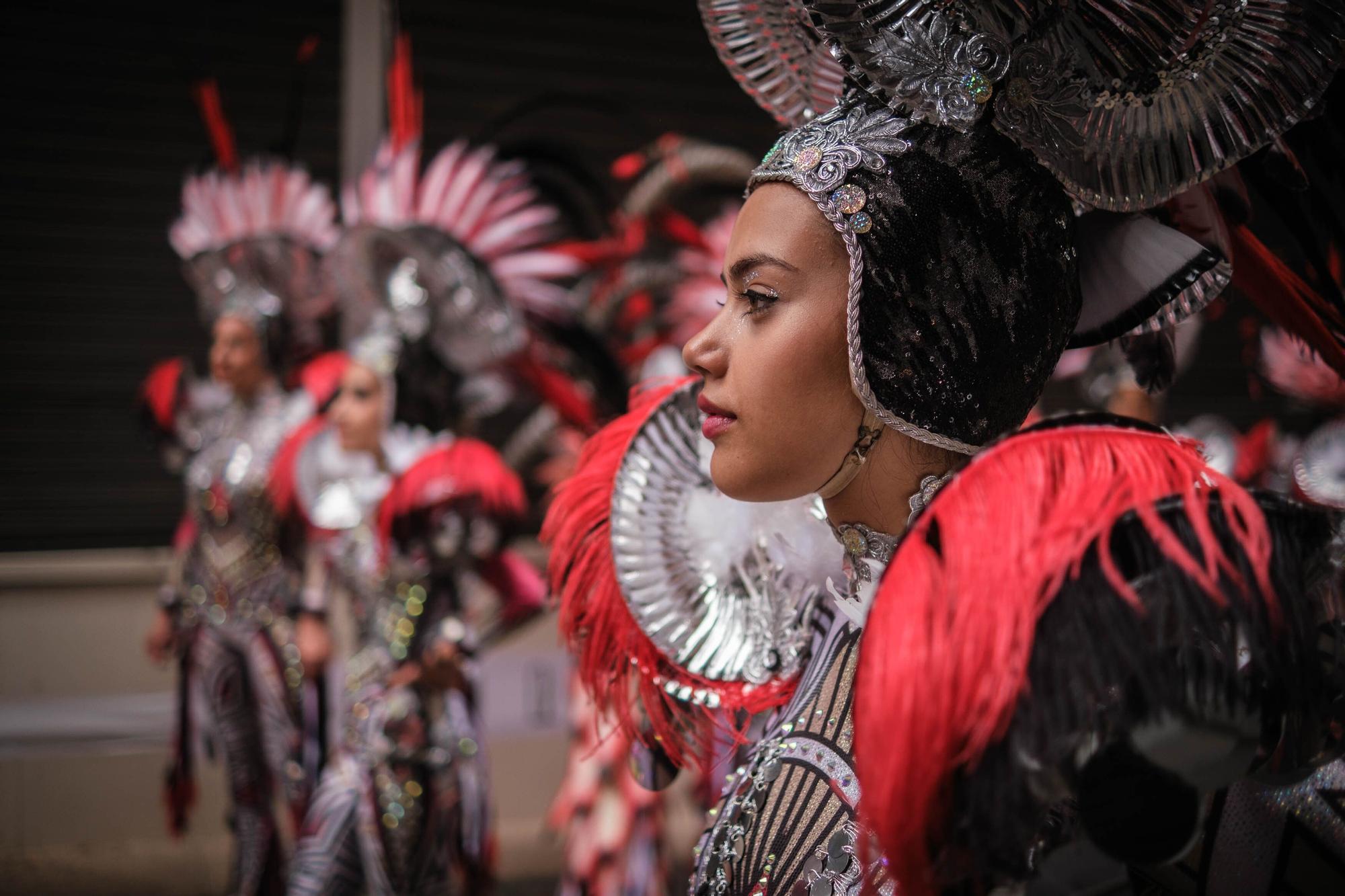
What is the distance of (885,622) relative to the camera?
2.35 ft

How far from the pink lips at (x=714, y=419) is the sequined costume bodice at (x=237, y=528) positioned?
269 cm

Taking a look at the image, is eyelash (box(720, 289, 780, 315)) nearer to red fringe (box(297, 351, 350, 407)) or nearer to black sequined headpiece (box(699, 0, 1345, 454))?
black sequined headpiece (box(699, 0, 1345, 454))

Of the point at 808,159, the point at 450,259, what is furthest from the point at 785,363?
the point at 450,259

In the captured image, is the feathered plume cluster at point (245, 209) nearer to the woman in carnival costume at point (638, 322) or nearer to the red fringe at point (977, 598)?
the woman in carnival costume at point (638, 322)

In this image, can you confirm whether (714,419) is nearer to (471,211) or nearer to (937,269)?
(937,269)

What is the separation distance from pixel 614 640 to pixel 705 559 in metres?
0.13

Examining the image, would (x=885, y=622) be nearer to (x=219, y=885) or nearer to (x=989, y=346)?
(x=989, y=346)

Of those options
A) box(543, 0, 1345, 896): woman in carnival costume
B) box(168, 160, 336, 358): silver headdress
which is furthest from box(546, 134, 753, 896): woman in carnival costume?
box(543, 0, 1345, 896): woman in carnival costume

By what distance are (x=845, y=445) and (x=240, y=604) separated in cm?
286

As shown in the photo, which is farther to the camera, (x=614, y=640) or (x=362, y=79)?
(x=362, y=79)

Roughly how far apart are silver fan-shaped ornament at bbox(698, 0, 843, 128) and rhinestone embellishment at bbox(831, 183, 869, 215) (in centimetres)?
29

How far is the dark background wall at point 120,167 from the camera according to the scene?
437cm

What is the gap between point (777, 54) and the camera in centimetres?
122

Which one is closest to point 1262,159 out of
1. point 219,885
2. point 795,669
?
point 795,669
